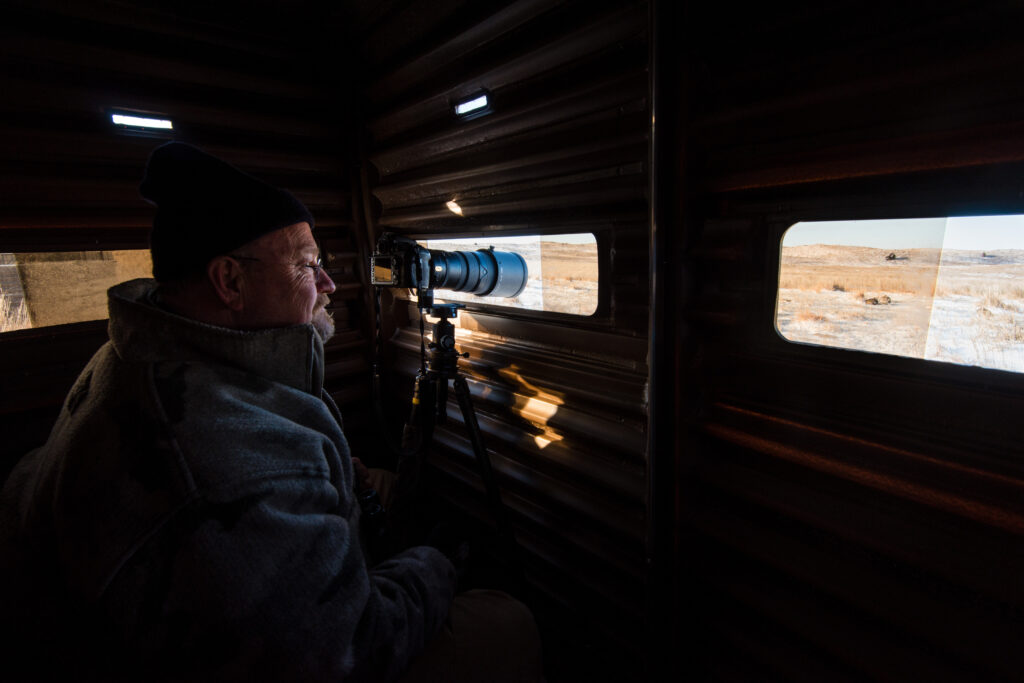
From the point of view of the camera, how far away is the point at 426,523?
130 inches

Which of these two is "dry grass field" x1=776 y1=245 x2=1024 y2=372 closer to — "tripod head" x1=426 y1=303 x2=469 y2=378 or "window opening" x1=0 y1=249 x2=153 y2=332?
"tripod head" x1=426 y1=303 x2=469 y2=378

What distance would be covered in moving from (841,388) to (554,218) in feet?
4.87

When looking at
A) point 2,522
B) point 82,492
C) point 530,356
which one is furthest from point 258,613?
point 530,356

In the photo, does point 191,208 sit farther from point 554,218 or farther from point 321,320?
point 554,218

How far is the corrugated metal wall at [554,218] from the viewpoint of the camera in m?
1.98

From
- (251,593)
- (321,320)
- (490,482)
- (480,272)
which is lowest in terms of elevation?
(490,482)

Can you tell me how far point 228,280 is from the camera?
1.40m

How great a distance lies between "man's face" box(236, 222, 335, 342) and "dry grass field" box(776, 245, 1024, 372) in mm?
1760

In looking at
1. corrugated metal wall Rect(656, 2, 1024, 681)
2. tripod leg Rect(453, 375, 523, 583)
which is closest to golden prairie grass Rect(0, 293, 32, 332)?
tripod leg Rect(453, 375, 523, 583)

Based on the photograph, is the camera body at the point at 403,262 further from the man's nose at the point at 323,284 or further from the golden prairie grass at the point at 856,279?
the golden prairie grass at the point at 856,279

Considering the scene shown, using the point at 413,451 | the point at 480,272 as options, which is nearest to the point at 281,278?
the point at 480,272

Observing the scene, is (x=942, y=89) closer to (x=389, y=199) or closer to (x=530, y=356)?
(x=530, y=356)

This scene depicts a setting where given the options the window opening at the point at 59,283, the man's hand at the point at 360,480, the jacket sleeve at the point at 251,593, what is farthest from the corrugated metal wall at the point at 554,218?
the window opening at the point at 59,283

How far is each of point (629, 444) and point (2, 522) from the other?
7.47 feet
